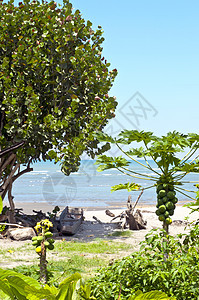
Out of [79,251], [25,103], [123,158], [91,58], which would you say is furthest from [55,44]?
[123,158]

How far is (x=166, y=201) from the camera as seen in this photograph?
3.02m

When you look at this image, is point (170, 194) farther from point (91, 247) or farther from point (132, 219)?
point (132, 219)

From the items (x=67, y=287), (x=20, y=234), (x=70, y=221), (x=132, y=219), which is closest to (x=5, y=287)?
(x=67, y=287)

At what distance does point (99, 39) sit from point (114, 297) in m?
9.11

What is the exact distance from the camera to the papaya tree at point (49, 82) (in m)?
9.62

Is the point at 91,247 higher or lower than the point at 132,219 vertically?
lower

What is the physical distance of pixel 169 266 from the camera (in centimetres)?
342

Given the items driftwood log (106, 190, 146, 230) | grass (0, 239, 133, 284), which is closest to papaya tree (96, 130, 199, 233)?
grass (0, 239, 133, 284)

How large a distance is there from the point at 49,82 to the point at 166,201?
7562mm

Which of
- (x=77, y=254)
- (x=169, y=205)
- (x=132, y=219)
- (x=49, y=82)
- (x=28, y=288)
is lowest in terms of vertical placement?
(x=77, y=254)

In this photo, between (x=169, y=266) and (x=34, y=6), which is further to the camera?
(x=34, y=6)

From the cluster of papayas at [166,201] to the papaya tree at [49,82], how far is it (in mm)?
6698

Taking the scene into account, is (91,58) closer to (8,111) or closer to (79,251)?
(8,111)

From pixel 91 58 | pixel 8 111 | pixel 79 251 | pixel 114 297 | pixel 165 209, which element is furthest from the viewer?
pixel 91 58
